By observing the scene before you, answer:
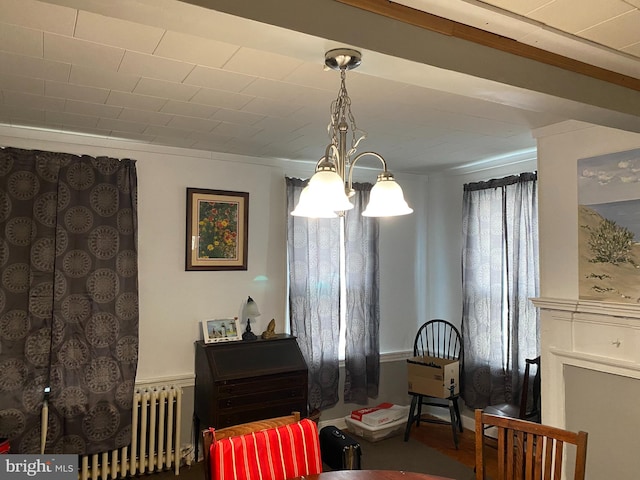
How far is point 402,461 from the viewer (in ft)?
11.9

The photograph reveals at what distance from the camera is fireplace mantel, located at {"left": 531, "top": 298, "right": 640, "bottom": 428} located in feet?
8.27

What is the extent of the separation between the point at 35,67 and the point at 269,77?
3.32 feet

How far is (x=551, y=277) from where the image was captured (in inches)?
116

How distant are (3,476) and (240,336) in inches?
70.6

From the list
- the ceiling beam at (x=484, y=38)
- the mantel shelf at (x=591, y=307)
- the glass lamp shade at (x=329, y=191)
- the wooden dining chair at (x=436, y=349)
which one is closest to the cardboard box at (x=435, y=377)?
the wooden dining chair at (x=436, y=349)

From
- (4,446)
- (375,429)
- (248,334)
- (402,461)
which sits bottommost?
(402,461)

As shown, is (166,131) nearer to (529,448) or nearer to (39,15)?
(39,15)

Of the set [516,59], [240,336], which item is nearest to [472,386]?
[240,336]

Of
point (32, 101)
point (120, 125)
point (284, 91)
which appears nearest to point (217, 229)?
point (120, 125)

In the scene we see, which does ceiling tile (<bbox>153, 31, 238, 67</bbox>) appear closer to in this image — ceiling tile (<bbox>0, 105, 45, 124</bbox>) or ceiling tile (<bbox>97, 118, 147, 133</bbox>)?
ceiling tile (<bbox>97, 118, 147, 133</bbox>)

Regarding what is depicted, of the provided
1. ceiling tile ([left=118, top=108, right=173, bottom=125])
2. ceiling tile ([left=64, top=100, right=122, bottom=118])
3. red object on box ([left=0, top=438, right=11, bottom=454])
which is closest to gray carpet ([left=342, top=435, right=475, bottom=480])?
red object on box ([left=0, top=438, right=11, bottom=454])

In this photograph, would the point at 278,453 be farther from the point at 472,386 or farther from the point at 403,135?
the point at 472,386

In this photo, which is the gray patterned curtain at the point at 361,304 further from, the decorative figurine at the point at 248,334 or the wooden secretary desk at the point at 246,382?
the decorative figurine at the point at 248,334

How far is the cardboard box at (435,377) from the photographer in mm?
3971
